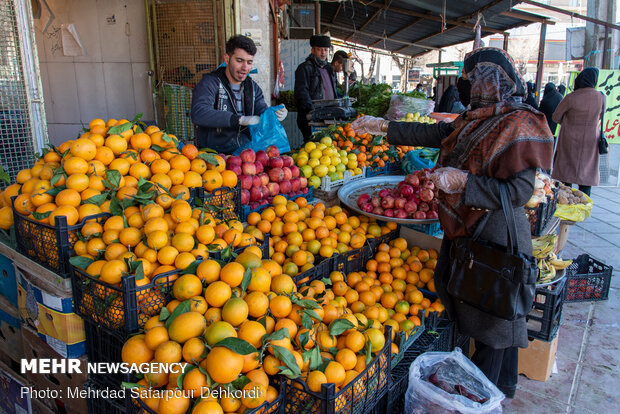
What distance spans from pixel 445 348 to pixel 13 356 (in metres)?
2.85

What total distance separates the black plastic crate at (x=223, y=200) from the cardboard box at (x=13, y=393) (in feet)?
4.71

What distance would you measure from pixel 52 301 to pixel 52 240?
299 millimetres

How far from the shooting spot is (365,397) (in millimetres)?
1731

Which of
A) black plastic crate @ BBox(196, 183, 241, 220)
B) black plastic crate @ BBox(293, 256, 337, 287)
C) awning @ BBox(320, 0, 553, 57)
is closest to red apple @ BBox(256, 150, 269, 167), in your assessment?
black plastic crate @ BBox(196, 183, 241, 220)

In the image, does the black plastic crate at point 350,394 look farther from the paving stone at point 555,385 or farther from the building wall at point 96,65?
the building wall at point 96,65

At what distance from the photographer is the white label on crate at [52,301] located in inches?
75.9

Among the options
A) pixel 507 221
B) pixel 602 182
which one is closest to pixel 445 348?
pixel 507 221

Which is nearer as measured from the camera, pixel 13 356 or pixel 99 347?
pixel 99 347

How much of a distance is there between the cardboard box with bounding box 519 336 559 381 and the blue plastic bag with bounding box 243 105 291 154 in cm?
252

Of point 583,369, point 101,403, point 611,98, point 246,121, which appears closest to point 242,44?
point 246,121

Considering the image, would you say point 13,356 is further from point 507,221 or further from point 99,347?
point 507,221

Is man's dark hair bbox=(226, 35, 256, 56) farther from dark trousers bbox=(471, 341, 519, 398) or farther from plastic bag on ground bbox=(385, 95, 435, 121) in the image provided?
plastic bag on ground bbox=(385, 95, 435, 121)

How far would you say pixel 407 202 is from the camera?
3289 mm

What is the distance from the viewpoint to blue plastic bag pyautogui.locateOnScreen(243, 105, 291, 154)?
342 centimetres
